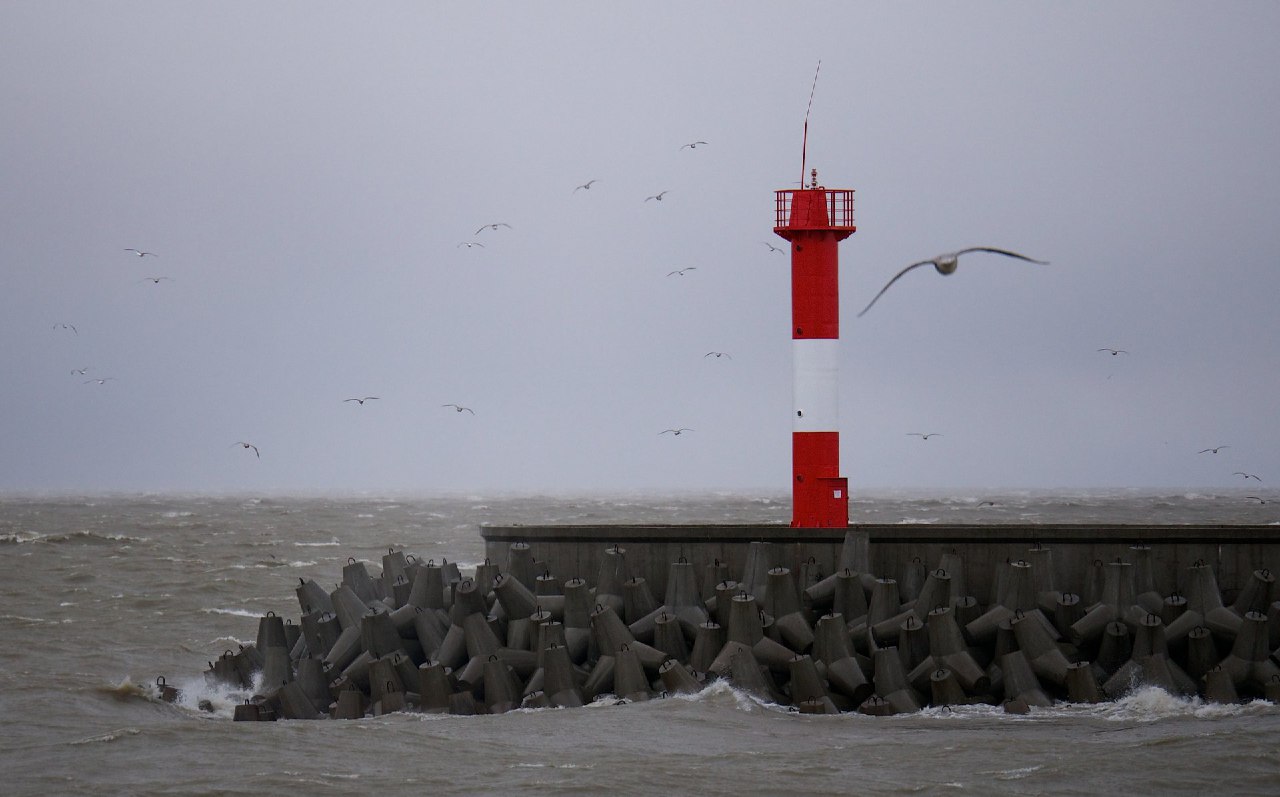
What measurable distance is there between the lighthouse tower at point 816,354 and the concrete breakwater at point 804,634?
107 inches

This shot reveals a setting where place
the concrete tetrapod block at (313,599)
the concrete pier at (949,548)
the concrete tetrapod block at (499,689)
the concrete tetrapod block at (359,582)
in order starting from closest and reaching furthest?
the concrete tetrapod block at (499,689)
the concrete pier at (949,548)
the concrete tetrapod block at (313,599)
the concrete tetrapod block at (359,582)

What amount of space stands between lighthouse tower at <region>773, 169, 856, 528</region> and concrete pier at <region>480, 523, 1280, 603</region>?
2.24m

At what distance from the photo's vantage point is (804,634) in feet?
47.5

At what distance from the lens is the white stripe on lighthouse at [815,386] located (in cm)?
1853

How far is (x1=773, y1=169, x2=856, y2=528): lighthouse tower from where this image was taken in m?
18.5

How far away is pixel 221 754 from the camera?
13.0 metres

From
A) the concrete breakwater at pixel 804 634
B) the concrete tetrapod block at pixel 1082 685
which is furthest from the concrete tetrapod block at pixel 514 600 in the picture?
the concrete tetrapod block at pixel 1082 685

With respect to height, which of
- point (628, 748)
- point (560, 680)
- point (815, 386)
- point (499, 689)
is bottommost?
point (628, 748)

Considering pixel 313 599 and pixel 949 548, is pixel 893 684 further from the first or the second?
pixel 313 599

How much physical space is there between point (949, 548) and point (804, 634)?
2.04 m

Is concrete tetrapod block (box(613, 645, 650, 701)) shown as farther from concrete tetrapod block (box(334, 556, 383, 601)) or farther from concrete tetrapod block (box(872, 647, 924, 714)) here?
concrete tetrapod block (box(334, 556, 383, 601))

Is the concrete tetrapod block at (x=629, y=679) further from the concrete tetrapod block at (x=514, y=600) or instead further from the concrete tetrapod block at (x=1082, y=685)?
the concrete tetrapod block at (x=1082, y=685)

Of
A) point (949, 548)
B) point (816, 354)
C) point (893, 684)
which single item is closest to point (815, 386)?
point (816, 354)

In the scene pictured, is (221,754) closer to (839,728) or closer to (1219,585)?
(839,728)
